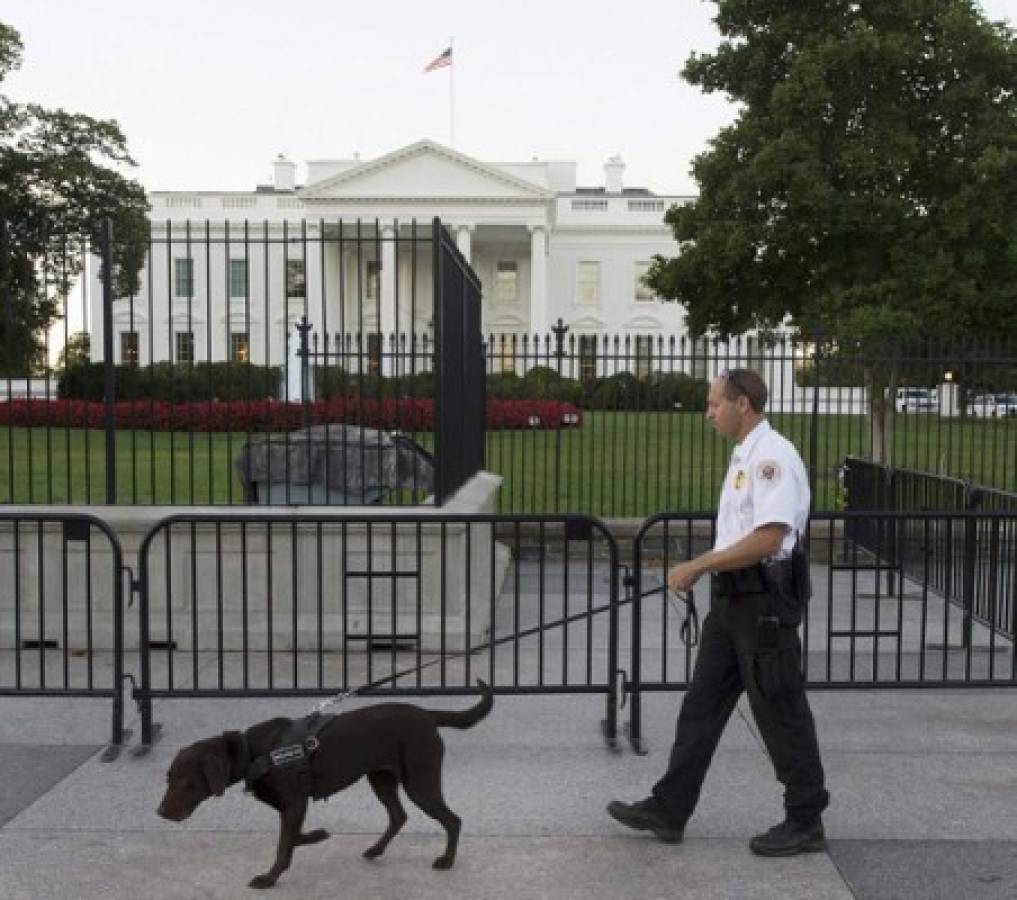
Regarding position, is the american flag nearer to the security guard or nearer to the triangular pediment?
the triangular pediment

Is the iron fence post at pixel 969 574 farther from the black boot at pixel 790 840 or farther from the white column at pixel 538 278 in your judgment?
the white column at pixel 538 278

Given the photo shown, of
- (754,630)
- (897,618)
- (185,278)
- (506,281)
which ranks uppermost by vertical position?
(506,281)

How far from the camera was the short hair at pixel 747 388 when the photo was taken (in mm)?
4148

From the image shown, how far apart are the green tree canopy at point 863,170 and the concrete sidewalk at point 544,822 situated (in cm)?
1568

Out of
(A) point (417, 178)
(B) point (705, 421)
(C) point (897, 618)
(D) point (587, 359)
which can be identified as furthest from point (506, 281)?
(C) point (897, 618)

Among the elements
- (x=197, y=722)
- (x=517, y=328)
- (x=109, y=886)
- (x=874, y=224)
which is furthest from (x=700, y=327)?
(x=517, y=328)

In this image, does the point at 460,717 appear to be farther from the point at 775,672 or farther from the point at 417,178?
the point at 417,178

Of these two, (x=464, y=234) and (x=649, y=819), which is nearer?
(x=649, y=819)

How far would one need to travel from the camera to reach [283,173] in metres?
76.2

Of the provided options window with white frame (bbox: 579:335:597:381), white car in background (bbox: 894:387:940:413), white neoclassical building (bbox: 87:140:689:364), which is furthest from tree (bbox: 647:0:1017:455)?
A: white neoclassical building (bbox: 87:140:689:364)

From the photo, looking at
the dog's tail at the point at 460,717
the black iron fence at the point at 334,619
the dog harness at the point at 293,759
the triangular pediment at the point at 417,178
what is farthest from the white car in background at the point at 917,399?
Result: the triangular pediment at the point at 417,178

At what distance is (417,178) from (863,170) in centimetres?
4833

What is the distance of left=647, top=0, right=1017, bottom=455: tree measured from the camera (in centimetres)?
2114

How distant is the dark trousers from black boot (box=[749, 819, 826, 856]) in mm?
32
